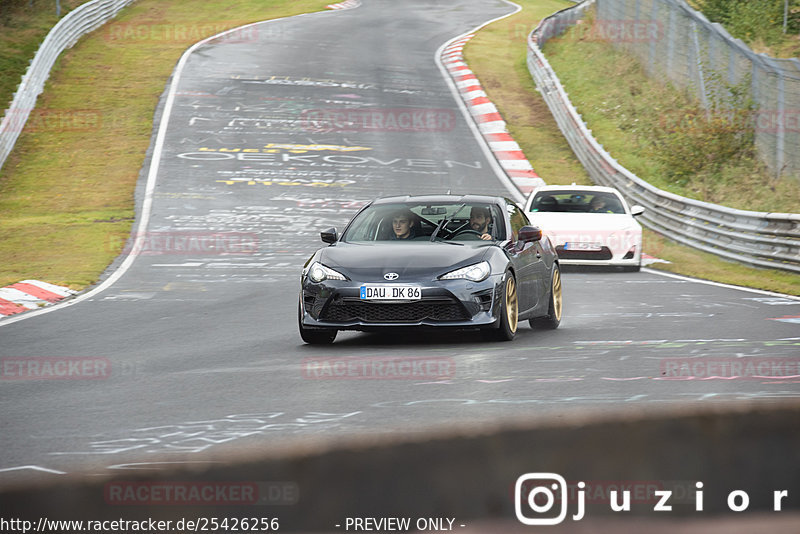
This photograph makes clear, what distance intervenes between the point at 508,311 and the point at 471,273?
1.84ft

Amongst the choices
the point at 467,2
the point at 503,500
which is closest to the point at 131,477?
the point at 503,500

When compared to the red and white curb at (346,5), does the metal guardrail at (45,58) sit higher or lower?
higher

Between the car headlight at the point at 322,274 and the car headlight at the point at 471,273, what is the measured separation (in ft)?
2.94

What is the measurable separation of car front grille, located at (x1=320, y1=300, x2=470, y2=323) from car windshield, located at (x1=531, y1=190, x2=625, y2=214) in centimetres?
1046

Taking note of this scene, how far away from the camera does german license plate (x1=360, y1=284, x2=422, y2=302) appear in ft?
33.3

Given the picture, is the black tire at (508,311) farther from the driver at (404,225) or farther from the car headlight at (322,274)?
the car headlight at (322,274)

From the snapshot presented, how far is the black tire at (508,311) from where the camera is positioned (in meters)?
10.5

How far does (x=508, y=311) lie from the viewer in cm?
1067

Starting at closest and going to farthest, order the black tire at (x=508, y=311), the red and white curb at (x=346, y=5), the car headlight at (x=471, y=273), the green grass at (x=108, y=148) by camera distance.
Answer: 1. the car headlight at (x=471, y=273)
2. the black tire at (x=508, y=311)
3. the green grass at (x=108, y=148)
4. the red and white curb at (x=346, y=5)

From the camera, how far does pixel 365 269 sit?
10.4 m

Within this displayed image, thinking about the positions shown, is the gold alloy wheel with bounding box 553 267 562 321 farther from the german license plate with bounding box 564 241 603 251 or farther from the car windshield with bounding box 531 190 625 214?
the car windshield with bounding box 531 190 625 214

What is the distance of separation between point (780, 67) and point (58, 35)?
2476 cm

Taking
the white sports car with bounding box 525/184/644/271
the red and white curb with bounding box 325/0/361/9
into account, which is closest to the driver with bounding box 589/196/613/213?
the white sports car with bounding box 525/184/644/271

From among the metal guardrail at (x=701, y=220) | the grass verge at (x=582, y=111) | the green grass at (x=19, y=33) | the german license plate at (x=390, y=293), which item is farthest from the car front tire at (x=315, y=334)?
the green grass at (x=19, y=33)
